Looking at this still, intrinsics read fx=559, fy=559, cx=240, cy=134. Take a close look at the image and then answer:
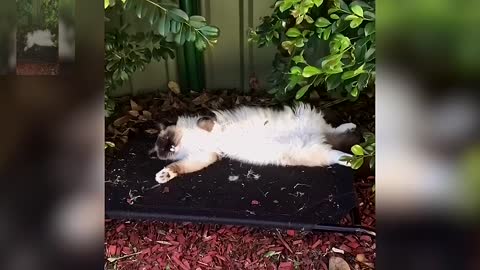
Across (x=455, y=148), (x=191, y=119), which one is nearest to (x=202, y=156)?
(x=191, y=119)

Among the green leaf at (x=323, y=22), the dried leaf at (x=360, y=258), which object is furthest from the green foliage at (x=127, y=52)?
the dried leaf at (x=360, y=258)

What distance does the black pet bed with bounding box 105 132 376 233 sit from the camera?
167 cm

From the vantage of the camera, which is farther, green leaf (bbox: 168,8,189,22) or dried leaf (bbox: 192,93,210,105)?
dried leaf (bbox: 192,93,210,105)

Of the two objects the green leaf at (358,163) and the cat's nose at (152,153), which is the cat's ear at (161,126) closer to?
the cat's nose at (152,153)

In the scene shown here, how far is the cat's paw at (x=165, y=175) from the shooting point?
1.92m

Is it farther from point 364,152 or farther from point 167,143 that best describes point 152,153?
point 364,152

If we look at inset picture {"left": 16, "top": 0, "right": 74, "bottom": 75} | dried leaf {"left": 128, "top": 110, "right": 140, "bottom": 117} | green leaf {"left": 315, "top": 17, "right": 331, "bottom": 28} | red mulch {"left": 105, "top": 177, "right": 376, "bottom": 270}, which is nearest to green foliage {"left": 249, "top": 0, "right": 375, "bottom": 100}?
green leaf {"left": 315, "top": 17, "right": 331, "bottom": 28}

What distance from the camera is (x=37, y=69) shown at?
31.7 inches

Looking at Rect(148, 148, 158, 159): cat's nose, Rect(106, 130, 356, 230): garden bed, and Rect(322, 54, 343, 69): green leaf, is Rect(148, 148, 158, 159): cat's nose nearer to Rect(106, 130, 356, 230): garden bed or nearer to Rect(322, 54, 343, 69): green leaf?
Rect(106, 130, 356, 230): garden bed

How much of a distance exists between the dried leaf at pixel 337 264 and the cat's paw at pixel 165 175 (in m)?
0.63

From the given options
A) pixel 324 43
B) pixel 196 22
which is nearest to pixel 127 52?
pixel 196 22

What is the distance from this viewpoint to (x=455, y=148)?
78cm

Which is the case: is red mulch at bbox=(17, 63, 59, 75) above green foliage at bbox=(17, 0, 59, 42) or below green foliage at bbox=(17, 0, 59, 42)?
below

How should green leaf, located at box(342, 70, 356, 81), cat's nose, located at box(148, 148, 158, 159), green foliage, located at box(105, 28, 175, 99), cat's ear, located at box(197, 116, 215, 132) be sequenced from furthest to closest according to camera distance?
cat's ear, located at box(197, 116, 215, 132) → cat's nose, located at box(148, 148, 158, 159) → green foliage, located at box(105, 28, 175, 99) → green leaf, located at box(342, 70, 356, 81)
